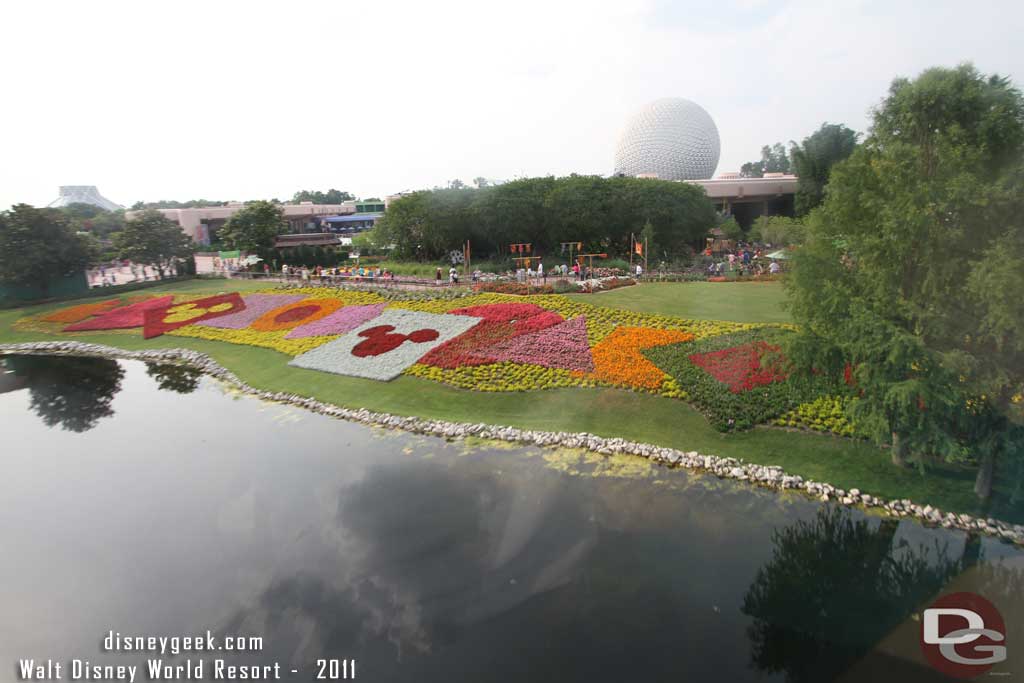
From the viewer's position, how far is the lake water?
879 centimetres

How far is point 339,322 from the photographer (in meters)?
28.6

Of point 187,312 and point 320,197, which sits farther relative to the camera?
point 320,197

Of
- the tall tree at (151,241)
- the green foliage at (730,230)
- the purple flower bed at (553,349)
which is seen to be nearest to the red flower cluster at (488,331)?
the purple flower bed at (553,349)

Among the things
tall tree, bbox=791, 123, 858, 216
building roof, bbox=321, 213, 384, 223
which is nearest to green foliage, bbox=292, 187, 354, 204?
building roof, bbox=321, 213, 384, 223

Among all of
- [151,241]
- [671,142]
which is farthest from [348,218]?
[671,142]

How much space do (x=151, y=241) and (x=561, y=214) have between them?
109 ft

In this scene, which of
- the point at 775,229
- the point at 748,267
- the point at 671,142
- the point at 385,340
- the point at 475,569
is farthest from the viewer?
the point at 671,142

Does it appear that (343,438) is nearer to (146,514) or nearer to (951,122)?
(146,514)

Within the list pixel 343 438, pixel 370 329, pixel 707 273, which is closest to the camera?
pixel 343 438

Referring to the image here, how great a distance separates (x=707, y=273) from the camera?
112 ft

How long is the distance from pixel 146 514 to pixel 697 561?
12.5 meters

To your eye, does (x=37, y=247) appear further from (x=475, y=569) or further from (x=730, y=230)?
(x=730, y=230)

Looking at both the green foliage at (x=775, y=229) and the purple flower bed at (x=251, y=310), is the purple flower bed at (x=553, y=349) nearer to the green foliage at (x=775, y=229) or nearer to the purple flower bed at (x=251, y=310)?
the purple flower bed at (x=251, y=310)

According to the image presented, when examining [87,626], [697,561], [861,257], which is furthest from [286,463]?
[861,257]
